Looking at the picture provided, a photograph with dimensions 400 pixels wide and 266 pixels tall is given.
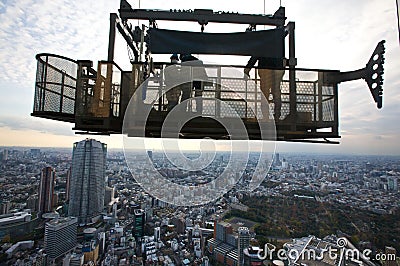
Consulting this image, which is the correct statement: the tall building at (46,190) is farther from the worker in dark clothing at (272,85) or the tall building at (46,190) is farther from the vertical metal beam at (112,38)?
the worker in dark clothing at (272,85)

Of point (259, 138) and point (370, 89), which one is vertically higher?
point (370, 89)

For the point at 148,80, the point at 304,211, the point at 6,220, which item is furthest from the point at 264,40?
the point at 6,220

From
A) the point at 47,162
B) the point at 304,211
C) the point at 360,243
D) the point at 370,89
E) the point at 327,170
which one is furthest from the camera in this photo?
the point at 47,162

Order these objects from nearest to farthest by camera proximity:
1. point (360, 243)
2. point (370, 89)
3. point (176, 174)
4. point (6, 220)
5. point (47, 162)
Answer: point (370, 89), point (360, 243), point (176, 174), point (6, 220), point (47, 162)

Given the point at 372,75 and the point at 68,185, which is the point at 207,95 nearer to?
the point at 372,75

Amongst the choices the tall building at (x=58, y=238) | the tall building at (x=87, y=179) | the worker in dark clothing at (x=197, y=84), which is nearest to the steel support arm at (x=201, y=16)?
the worker in dark clothing at (x=197, y=84)

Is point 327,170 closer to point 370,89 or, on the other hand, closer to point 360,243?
point 360,243
